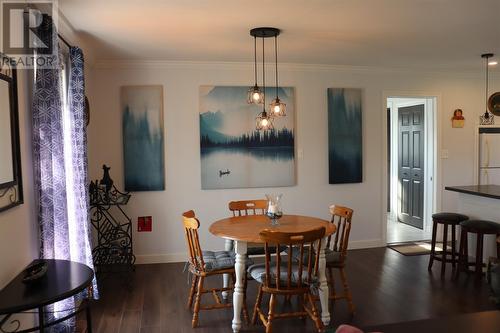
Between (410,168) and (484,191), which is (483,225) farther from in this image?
(410,168)

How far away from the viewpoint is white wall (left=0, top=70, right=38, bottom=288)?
7.31ft

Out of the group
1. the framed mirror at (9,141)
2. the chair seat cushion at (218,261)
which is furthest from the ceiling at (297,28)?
the chair seat cushion at (218,261)

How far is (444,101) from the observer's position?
5668mm

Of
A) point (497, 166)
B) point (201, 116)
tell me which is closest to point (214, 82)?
point (201, 116)

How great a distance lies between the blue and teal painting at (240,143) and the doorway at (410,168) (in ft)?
6.16

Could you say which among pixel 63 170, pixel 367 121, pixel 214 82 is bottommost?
pixel 63 170

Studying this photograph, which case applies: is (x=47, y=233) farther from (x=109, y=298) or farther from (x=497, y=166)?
(x=497, y=166)

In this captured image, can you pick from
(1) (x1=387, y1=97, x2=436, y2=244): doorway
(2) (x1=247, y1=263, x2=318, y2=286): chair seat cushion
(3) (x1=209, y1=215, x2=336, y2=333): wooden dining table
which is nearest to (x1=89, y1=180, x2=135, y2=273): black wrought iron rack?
(3) (x1=209, y1=215, x2=336, y2=333): wooden dining table

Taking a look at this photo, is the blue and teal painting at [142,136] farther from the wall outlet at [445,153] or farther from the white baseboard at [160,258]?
the wall outlet at [445,153]

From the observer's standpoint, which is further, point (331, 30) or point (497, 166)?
point (497, 166)

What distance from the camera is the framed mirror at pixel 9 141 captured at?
2.18 m

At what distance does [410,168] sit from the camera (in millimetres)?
6656

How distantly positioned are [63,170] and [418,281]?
11.3ft

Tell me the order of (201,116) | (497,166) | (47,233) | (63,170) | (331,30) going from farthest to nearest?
(497,166) < (201,116) < (331,30) < (63,170) < (47,233)
